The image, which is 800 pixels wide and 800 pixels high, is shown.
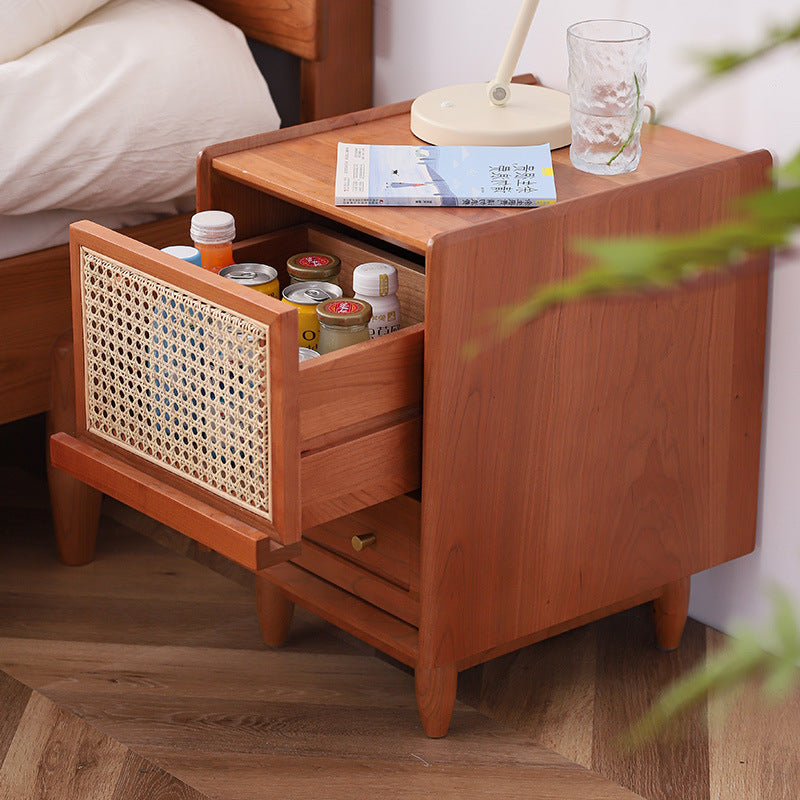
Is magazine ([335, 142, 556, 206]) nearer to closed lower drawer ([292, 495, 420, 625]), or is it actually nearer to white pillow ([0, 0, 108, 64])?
closed lower drawer ([292, 495, 420, 625])

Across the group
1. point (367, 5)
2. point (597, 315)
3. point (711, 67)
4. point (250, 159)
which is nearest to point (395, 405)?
point (597, 315)

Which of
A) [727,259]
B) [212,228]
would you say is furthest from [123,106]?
[727,259]

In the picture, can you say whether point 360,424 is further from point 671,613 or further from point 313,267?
point 671,613

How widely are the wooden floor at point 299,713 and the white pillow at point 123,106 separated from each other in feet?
1.59

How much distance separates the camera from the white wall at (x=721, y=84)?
48.1 inches

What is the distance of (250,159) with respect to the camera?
1.24 m

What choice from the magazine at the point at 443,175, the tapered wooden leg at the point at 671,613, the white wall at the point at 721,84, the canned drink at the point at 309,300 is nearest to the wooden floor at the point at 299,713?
the tapered wooden leg at the point at 671,613

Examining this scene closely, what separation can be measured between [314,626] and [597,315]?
0.55m

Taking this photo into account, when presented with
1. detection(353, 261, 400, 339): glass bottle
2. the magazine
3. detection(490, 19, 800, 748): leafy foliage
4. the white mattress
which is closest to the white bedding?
the white mattress

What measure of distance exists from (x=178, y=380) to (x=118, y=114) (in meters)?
0.45

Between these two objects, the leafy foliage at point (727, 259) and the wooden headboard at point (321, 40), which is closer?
the leafy foliage at point (727, 259)

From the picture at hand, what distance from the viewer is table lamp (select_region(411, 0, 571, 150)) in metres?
1.24

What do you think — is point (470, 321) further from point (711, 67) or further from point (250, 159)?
point (711, 67)

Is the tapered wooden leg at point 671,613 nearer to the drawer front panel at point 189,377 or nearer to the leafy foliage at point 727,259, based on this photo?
the drawer front panel at point 189,377
